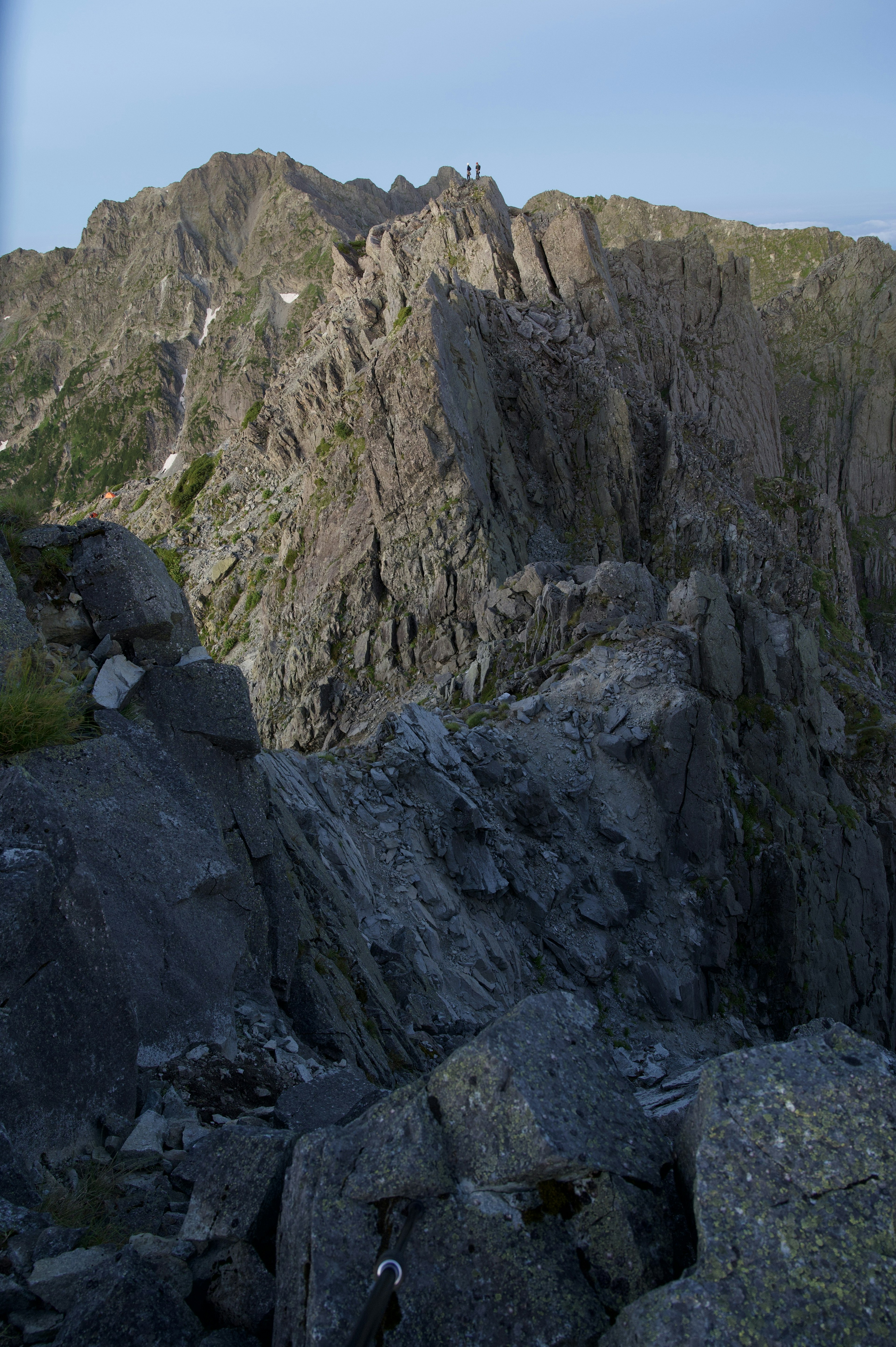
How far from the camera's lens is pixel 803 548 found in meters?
55.2

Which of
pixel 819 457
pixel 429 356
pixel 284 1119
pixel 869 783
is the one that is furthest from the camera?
pixel 819 457

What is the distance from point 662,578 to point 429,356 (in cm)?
1473

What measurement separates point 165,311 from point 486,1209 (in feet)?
489

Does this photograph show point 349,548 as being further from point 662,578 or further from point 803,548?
point 803,548

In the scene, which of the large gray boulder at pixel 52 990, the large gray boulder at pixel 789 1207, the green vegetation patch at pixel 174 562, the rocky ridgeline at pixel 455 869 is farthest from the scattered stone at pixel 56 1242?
the green vegetation patch at pixel 174 562

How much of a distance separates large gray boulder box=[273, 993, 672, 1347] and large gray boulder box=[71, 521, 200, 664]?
5.35 metres

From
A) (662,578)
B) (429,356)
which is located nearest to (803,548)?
(662,578)

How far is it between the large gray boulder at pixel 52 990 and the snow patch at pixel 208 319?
135 m

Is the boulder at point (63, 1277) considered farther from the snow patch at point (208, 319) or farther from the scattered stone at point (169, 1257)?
the snow patch at point (208, 319)

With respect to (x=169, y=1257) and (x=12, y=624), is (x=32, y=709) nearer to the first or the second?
(x=12, y=624)

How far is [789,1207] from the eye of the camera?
3.49m

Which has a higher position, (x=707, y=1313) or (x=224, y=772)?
(x=224, y=772)

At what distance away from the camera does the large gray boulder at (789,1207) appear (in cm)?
319

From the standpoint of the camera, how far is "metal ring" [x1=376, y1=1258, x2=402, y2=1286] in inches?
145
